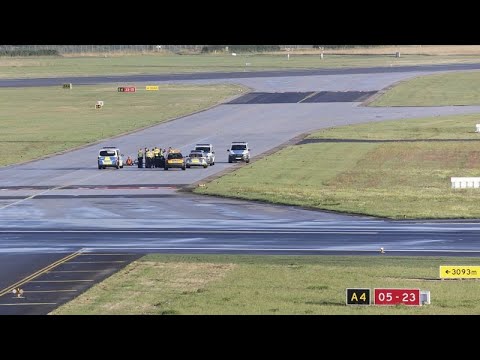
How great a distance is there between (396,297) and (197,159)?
6126 cm

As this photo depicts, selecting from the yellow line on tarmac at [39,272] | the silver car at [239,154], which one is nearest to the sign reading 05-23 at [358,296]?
the yellow line on tarmac at [39,272]

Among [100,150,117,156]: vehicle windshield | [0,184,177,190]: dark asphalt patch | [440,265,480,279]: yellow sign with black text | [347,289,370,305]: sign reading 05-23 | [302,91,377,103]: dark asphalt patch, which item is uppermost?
[302,91,377,103]: dark asphalt patch

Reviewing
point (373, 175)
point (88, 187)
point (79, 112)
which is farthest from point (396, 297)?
point (79, 112)

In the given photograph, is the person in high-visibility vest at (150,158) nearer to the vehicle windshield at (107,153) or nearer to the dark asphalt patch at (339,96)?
the vehicle windshield at (107,153)

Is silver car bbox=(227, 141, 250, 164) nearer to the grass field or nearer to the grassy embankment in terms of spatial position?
the grassy embankment

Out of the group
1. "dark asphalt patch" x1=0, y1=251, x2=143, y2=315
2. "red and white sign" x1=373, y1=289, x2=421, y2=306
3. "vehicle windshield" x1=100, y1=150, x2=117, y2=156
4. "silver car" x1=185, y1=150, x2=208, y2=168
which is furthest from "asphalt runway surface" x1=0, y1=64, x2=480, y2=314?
"red and white sign" x1=373, y1=289, x2=421, y2=306

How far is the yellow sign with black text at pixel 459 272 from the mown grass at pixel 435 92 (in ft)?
361

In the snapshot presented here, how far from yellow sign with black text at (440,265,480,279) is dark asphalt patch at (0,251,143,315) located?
17025 mm

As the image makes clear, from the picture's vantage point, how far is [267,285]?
47656 mm

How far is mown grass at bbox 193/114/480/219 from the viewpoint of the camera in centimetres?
7888

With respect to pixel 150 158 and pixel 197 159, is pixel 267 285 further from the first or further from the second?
pixel 150 158

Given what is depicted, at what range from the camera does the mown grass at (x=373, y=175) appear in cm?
7888
